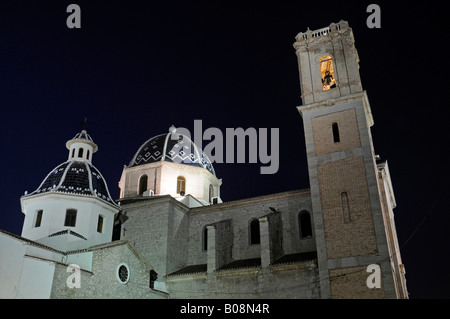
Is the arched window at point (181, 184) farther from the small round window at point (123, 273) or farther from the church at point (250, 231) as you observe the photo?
the small round window at point (123, 273)

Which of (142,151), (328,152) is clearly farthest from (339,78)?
(142,151)

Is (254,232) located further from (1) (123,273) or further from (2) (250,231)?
(1) (123,273)

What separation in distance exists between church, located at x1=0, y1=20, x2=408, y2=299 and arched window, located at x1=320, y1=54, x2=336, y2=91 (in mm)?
71

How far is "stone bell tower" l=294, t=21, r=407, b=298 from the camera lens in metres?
18.5

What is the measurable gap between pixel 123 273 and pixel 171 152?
13.2 metres

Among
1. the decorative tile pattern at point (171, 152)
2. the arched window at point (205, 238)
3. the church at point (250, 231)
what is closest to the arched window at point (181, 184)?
the decorative tile pattern at point (171, 152)

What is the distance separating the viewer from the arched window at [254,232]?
2392cm

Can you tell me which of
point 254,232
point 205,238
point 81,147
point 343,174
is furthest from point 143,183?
point 343,174

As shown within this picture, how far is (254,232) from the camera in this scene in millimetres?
24234

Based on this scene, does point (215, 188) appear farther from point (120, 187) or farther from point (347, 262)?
point (347, 262)

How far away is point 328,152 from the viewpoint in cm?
2136
